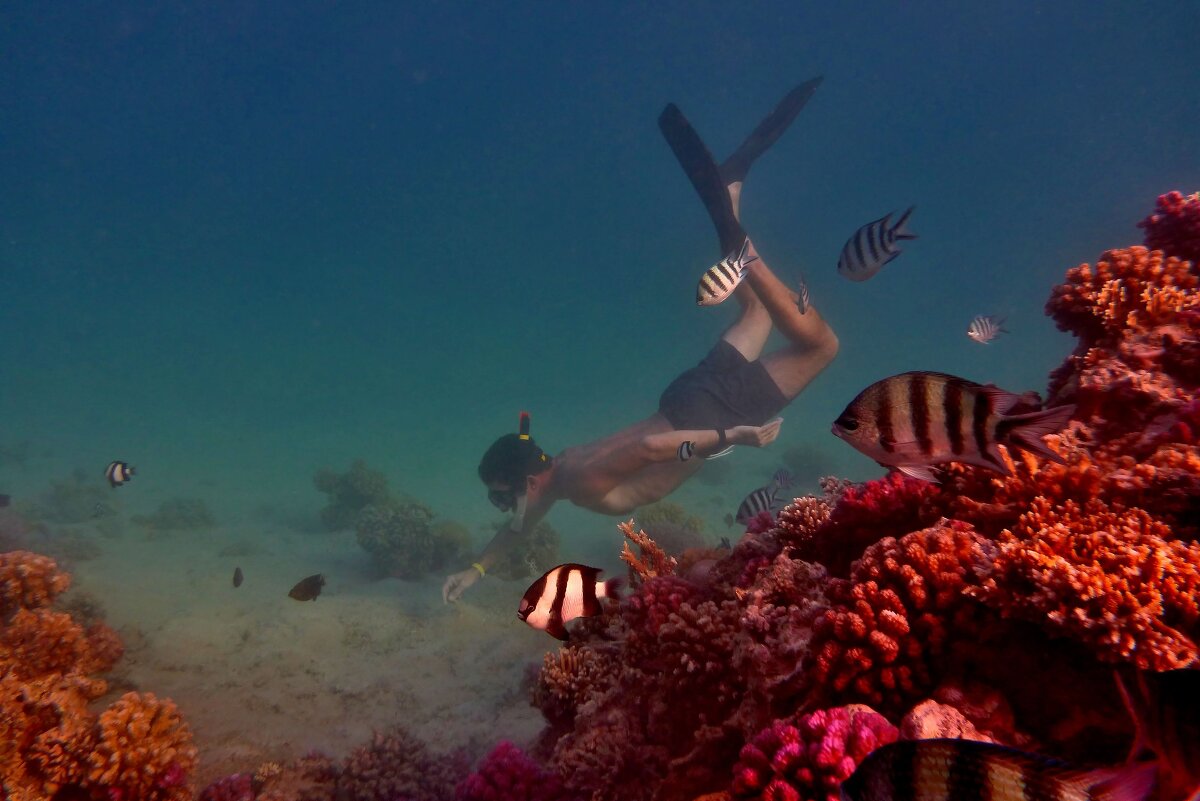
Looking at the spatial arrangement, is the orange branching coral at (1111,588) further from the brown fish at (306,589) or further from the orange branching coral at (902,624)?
the brown fish at (306,589)

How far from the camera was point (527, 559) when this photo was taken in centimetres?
1368

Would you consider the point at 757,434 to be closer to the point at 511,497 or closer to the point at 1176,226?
the point at 511,497

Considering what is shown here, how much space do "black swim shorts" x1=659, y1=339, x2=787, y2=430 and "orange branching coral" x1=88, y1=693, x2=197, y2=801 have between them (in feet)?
31.5

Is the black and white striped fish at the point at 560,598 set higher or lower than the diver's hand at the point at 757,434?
lower

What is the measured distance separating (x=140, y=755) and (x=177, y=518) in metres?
17.5

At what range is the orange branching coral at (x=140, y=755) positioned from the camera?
4.82 metres

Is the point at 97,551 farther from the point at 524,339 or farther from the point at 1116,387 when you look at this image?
the point at 524,339

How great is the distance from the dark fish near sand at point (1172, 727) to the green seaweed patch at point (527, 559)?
12.6m

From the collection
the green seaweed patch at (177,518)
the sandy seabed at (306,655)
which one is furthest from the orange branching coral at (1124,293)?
the green seaweed patch at (177,518)

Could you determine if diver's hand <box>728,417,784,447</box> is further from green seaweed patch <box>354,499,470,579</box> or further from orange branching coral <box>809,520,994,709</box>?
green seaweed patch <box>354,499,470,579</box>

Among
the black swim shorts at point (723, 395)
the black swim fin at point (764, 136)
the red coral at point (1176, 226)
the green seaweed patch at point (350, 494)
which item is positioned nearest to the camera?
the red coral at point (1176, 226)

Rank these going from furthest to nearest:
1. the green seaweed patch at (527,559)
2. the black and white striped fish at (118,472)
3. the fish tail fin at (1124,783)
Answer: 1. the green seaweed patch at (527,559)
2. the black and white striped fish at (118,472)
3. the fish tail fin at (1124,783)

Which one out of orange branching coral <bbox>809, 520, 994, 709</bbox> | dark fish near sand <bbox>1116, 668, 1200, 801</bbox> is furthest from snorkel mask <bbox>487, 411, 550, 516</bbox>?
dark fish near sand <bbox>1116, 668, 1200, 801</bbox>

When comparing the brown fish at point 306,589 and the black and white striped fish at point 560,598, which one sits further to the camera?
the brown fish at point 306,589
